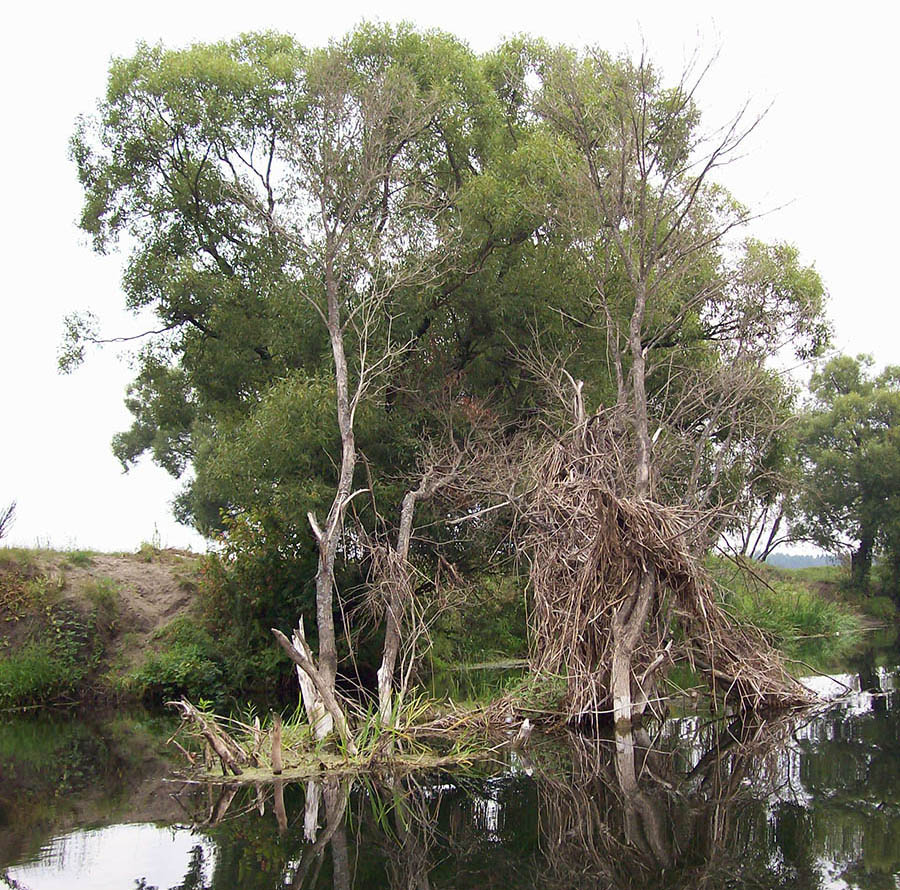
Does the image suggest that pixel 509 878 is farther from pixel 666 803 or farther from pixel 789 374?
pixel 789 374

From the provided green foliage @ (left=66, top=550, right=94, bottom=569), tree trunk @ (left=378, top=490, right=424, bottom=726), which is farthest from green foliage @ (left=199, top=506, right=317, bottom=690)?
green foliage @ (left=66, top=550, right=94, bottom=569)

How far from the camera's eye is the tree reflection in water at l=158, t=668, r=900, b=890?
18.8 ft

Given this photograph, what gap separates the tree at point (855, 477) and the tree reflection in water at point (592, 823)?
2725cm

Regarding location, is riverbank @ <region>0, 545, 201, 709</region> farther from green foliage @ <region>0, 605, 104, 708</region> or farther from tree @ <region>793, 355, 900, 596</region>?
tree @ <region>793, 355, 900, 596</region>

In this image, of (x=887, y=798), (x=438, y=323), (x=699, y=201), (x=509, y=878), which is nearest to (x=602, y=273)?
(x=438, y=323)

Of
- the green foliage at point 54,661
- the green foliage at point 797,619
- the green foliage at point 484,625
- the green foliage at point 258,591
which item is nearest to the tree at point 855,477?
the green foliage at point 797,619

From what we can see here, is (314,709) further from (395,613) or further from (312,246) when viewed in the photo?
(312,246)

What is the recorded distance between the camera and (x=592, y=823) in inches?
271

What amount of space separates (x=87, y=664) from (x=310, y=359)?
6.14m

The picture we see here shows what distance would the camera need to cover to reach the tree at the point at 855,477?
3500cm

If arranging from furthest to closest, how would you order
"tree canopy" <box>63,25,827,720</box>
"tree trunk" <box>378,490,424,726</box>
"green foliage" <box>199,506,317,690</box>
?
"green foliage" <box>199,506,317,690</box>, "tree canopy" <box>63,25,827,720</box>, "tree trunk" <box>378,490,424,726</box>

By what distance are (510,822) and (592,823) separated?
23.2 inches

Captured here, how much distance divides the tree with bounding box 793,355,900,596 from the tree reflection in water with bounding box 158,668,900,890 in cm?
2725

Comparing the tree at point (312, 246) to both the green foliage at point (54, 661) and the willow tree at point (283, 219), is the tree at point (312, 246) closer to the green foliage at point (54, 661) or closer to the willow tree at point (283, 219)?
the willow tree at point (283, 219)
